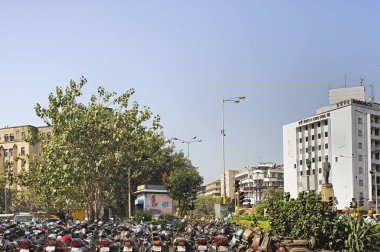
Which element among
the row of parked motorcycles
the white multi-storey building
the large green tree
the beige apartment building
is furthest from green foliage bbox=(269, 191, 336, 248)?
the beige apartment building

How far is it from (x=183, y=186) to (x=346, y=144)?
1478 inches

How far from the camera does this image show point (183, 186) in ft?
191

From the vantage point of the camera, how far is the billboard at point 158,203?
48.5m

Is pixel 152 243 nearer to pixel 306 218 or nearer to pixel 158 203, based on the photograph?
pixel 306 218

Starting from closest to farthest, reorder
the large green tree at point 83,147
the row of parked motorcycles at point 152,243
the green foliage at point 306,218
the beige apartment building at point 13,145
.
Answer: the row of parked motorcycles at point 152,243 → the green foliage at point 306,218 → the large green tree at point 83,147 → the beige apartment building at point 13,145

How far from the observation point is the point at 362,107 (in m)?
86.5

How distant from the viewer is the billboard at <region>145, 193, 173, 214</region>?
4850cm

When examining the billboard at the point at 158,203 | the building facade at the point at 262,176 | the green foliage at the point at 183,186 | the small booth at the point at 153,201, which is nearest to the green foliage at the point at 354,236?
the small booth at the point at 153,201

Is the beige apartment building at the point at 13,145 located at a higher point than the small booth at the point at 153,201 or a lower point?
higher

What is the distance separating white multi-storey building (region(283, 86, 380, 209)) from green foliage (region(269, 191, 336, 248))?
6116 centimetres

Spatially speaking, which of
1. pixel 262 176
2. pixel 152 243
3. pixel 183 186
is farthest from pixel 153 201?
pixel 262 176

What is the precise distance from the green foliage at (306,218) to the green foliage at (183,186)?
37.6 m

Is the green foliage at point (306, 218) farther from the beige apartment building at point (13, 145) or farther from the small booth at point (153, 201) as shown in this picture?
the beige apartment building at point (13, 145)

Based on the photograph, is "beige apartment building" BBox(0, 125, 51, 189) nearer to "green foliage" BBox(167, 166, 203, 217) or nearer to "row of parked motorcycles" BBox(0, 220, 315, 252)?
"green foliage" BBox(167, 166, 203, 217)
